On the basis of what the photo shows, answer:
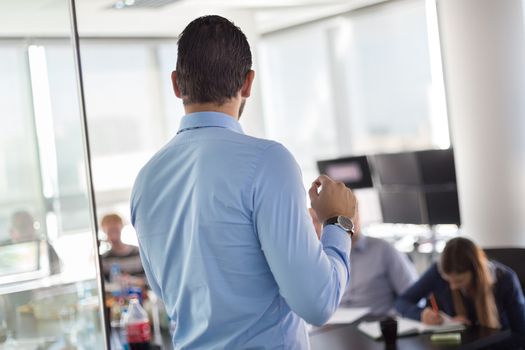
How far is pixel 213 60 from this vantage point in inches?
55.4

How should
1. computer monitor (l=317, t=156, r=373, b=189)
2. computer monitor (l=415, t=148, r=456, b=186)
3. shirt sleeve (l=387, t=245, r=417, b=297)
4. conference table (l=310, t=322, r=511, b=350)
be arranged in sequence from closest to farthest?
conference table (l=310, t=322, r=511, b=350) → shirt sleeve (l=387, t=245, r=417, b=297) → computer monitor (l=415, t=148, r=456, b=186) → computer monitor (l=317, t=156, r=373, b=189)

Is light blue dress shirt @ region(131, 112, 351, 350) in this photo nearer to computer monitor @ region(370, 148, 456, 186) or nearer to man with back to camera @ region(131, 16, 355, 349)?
man with back to camera @ region(131, 16, 355, 349)

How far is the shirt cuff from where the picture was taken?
1.43 metres

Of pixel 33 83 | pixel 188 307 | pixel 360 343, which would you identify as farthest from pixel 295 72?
pixel 188 307

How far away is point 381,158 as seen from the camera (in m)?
6.15

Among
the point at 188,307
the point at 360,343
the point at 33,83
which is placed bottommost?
the point at 360,343

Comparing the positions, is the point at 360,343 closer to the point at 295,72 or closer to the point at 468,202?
the point at 468,202

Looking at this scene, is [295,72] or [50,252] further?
[295,72]

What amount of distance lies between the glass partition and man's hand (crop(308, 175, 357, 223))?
2.65ft

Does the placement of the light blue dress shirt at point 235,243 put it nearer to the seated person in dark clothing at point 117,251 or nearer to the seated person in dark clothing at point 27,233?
the seated person in dark clothing at point 27,233

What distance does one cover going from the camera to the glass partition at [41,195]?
2.18 meters

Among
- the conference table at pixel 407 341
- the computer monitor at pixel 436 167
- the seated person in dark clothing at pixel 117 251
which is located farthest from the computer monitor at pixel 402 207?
the conference table at pixel 407 341

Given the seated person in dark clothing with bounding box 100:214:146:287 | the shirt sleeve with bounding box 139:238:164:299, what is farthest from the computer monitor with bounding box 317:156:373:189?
the shirt sleeve with bounding box 139:238:164:299

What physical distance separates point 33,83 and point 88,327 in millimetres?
705
